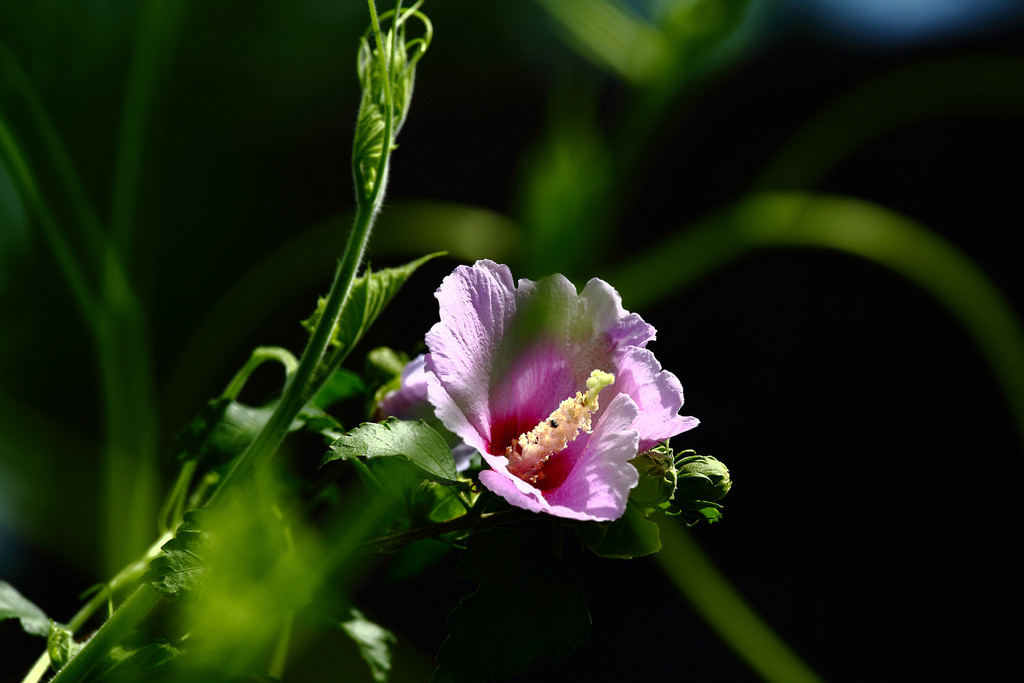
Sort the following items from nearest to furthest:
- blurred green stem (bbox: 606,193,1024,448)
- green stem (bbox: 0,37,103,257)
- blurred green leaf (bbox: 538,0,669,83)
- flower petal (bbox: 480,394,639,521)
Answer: flower petal (bbox: 480,394,639,521) → green stem (bbox: 0,37,103,257) → blurred green leaf (bbox: 538,0,669,83) → blurred green stem (bbox: 606,193,1024,448)

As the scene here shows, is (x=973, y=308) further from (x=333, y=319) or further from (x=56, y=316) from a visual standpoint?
(x=56, y=316)

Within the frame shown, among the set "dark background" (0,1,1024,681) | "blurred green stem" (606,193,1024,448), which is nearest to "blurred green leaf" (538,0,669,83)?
"blurred green stem" (606,193,1024,448)

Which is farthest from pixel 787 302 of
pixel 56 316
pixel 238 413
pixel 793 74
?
pixel 238 413

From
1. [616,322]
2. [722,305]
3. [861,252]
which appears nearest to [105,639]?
[616,322]

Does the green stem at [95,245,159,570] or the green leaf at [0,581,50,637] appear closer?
the green leaf at [0,581,50,637]

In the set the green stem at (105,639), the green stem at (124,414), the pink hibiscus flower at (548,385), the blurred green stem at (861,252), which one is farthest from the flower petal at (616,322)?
the blurred green stem at (861,252)

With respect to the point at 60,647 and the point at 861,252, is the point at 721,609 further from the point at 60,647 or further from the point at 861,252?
the point at 60,647

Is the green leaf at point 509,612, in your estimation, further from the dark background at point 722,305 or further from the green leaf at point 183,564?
the dark background at point 722,305

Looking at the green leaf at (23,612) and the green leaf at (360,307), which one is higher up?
the green leaf at (360,307)

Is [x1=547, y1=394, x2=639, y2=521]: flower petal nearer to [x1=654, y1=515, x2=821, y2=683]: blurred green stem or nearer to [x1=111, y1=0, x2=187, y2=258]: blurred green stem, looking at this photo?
[x1=111, y1=0, x2=187, y2=258]: blurred green stem
